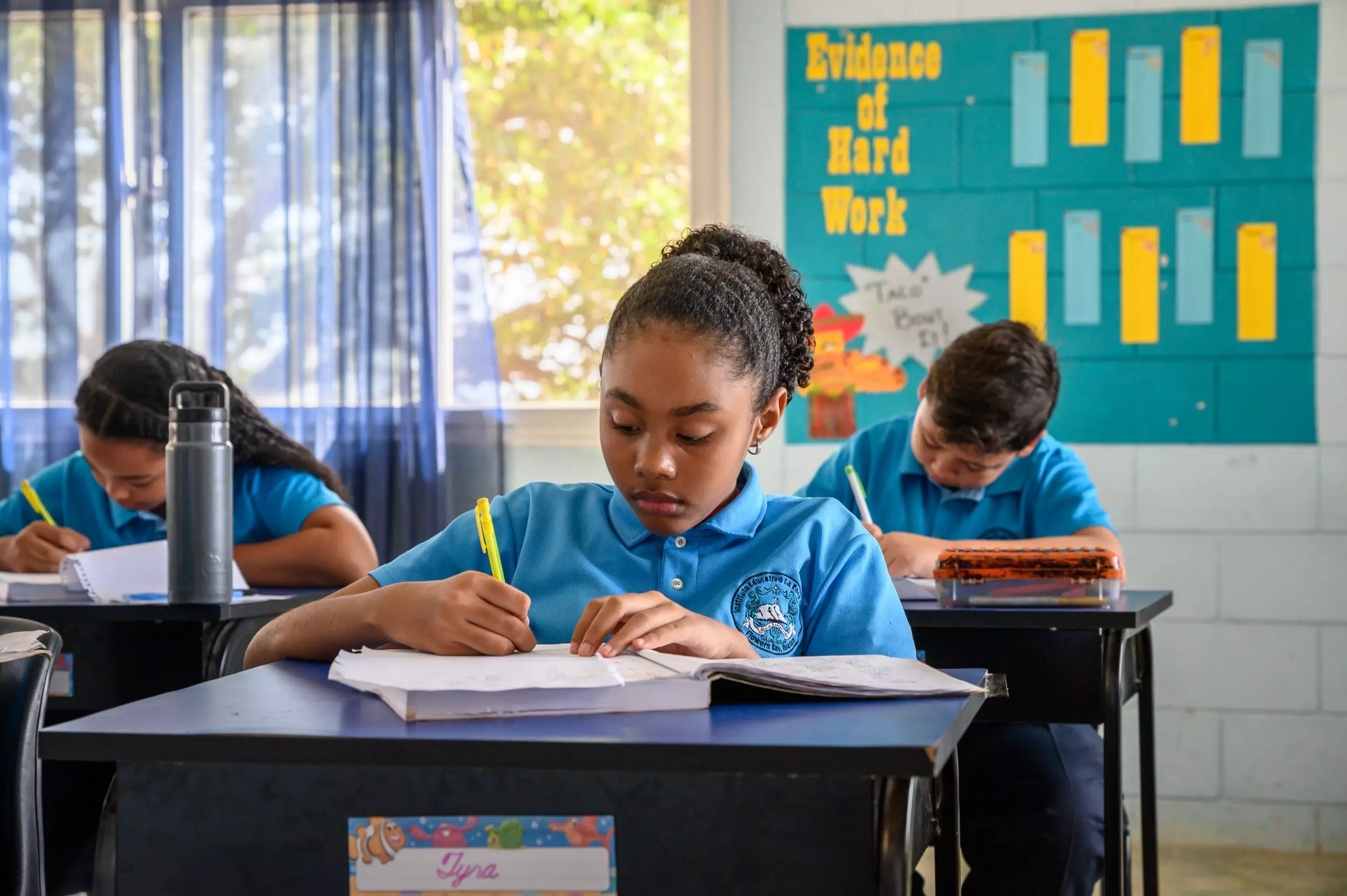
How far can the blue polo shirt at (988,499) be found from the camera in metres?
2.48

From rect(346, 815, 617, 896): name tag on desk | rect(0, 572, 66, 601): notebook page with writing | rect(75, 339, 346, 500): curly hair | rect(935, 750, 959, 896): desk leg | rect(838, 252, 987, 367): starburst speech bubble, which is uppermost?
rect(838, 252, 987, 367): starburst speech bubble

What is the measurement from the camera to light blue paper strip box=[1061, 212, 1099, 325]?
127 inches

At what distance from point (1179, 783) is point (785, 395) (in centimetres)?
222

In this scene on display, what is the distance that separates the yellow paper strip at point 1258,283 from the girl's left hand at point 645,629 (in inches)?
97.4

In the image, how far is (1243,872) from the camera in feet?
9.80

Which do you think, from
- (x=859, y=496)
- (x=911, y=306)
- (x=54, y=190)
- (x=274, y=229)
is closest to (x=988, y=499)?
(x=859, y=496)

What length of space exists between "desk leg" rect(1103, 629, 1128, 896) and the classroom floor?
2.74ft

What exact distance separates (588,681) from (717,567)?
45 centimetres

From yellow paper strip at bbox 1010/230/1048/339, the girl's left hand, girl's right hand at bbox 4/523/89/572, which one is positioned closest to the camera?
the girl's left hand

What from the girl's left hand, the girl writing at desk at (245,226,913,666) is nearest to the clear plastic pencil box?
the girl writing at desk at (245,226,913,666)

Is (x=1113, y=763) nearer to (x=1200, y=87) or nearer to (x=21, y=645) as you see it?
(x=21, y=645)

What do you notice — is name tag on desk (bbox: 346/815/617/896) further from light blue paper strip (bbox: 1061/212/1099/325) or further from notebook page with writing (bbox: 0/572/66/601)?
light blue paper strip (bbox: 1061/212/1099/325)

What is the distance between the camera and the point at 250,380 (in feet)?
11.5

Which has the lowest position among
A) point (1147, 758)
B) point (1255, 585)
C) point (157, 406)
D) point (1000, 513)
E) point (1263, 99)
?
point (1147, 758)
